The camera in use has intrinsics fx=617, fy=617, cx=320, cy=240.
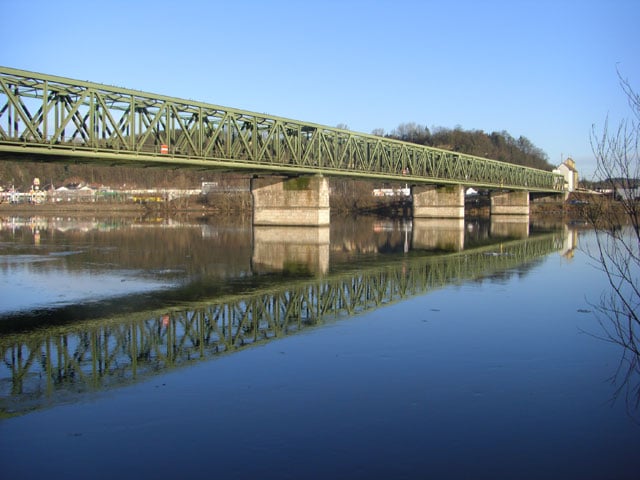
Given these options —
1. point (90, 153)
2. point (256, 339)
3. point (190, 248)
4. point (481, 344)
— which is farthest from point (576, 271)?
point (90, 153)

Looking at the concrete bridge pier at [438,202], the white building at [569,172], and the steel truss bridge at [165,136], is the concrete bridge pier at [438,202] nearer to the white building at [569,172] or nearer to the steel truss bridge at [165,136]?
the steel truss bridge at [165,136]

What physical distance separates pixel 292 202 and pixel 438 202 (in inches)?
1641

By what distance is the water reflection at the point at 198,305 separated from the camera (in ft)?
43.7

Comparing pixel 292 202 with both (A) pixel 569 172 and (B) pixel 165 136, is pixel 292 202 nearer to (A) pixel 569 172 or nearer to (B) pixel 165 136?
(B) pixel 165 136

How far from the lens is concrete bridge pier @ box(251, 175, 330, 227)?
2936 inches

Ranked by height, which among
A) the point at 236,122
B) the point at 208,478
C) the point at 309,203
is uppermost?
the point at 236,122

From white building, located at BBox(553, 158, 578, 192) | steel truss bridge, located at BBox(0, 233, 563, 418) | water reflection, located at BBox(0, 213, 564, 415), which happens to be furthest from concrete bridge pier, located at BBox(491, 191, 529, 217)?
steel truss bridge, located at BBox(0, 233, 563, 418)

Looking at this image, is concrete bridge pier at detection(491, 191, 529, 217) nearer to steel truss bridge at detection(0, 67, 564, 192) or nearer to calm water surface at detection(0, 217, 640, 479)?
steel truss bridge at detection(0, 67, 564, 192)

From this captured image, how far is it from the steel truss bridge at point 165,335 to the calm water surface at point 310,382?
0.07 metres

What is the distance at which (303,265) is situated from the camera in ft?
114

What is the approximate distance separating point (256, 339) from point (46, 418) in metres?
6.49

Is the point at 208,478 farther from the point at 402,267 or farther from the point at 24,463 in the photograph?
the point at 402,267

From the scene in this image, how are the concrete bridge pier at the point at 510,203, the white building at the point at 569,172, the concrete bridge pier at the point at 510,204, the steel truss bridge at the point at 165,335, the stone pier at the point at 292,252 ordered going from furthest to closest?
1. the white building at the point at 569,172
2. the concrete bridge pier at the point at 510,203
3. the concrete bridge pier at the point at 510,204
4. the stone pier at the point at 292,252
5. the steel truss bridge at the point at 165,335

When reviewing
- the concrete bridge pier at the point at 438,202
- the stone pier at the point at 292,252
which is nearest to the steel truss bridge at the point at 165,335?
the stone pier at the point at 292,252
